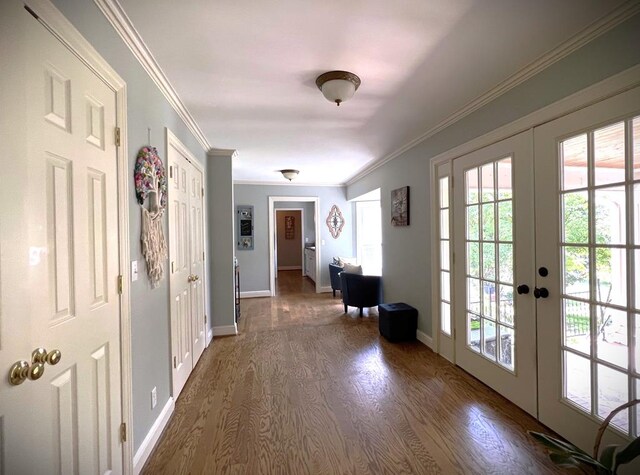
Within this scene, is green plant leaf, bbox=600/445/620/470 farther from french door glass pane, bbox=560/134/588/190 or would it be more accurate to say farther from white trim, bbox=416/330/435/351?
white trim, bbox=416/330/435/351

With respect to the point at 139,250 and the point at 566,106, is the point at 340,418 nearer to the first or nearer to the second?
the point at 139,250

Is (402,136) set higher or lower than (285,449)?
higher

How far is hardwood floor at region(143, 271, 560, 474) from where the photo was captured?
172 cm

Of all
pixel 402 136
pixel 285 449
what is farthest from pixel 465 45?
pixel 285 449

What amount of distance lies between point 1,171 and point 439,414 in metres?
2.63

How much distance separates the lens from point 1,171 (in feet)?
2.73

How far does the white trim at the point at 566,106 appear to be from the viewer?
1.49 metres

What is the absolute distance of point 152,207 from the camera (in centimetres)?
192

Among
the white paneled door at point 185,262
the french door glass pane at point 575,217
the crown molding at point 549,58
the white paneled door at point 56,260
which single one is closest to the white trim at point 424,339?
the french door glass pane at point 575,217

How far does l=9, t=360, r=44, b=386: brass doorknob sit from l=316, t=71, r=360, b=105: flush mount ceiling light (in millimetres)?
2081

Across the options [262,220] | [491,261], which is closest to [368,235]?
[262,220]

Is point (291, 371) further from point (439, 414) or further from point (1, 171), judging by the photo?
point (1, 171)

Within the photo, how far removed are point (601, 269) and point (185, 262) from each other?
298cm

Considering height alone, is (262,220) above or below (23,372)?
above
